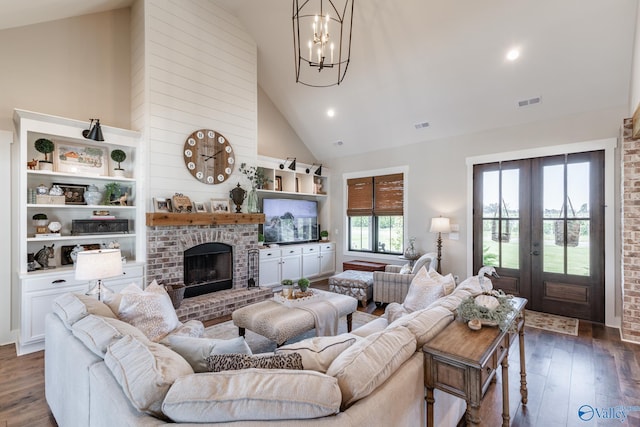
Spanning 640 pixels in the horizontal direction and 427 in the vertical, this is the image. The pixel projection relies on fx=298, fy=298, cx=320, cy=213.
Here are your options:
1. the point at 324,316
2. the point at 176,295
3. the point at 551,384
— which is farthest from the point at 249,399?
the point at 176,295

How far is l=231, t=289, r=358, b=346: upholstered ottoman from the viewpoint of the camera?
9.31 feet

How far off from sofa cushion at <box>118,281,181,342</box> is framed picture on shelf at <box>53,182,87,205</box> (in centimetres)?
217

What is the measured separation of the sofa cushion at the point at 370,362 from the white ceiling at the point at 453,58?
417 centimetres

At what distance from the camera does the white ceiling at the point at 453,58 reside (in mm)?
3551

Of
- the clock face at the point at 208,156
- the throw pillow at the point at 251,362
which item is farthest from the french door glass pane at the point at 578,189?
the clock face at the point at 208,156

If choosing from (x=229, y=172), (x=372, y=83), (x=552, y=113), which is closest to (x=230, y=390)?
(x=229, y=172)

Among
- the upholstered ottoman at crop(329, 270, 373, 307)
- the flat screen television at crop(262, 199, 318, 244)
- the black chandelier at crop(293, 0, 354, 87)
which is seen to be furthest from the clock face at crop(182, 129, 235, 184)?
the upholstered ottoman at crop(329, 270, 373, 307)

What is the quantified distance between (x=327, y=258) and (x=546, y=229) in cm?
430

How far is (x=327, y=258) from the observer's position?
7.20 m

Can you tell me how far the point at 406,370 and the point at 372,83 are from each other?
4868 mm

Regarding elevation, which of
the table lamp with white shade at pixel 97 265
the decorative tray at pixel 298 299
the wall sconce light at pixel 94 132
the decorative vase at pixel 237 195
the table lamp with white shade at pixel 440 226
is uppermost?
the wall sconce light at pixel 94 132

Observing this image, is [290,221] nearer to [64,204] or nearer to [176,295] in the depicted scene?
[176,295]

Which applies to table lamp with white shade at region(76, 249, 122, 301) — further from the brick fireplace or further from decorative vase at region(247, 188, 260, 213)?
decorative vase at region(247, 188, 260, 213)

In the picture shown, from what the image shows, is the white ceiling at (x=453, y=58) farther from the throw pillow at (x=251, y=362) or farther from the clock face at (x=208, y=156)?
the throw pillow at (x=251, y=362)
